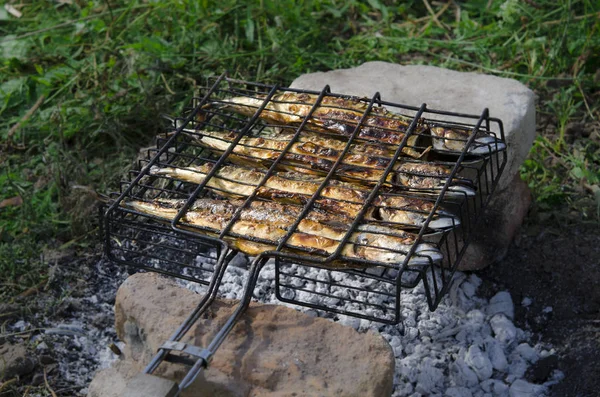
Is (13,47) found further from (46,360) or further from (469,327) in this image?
(469,327)

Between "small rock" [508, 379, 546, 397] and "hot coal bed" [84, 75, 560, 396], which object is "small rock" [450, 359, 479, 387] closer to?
"hot coal bed" [84, 75, 560, 396]

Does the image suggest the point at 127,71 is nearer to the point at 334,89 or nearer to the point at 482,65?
the point at 334,89

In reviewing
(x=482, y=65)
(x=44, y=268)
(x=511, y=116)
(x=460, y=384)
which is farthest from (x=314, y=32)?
(x=460, y=384)

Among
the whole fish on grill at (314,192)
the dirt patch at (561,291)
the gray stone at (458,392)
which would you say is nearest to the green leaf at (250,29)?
the dirt patch at (561,291)

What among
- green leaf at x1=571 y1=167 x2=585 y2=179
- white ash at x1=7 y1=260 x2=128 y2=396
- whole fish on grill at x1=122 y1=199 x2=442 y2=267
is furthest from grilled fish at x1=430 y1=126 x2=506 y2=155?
white ash at x1=7 y1=260 x2=128 y2=396

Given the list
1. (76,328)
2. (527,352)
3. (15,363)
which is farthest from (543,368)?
(15,363)
